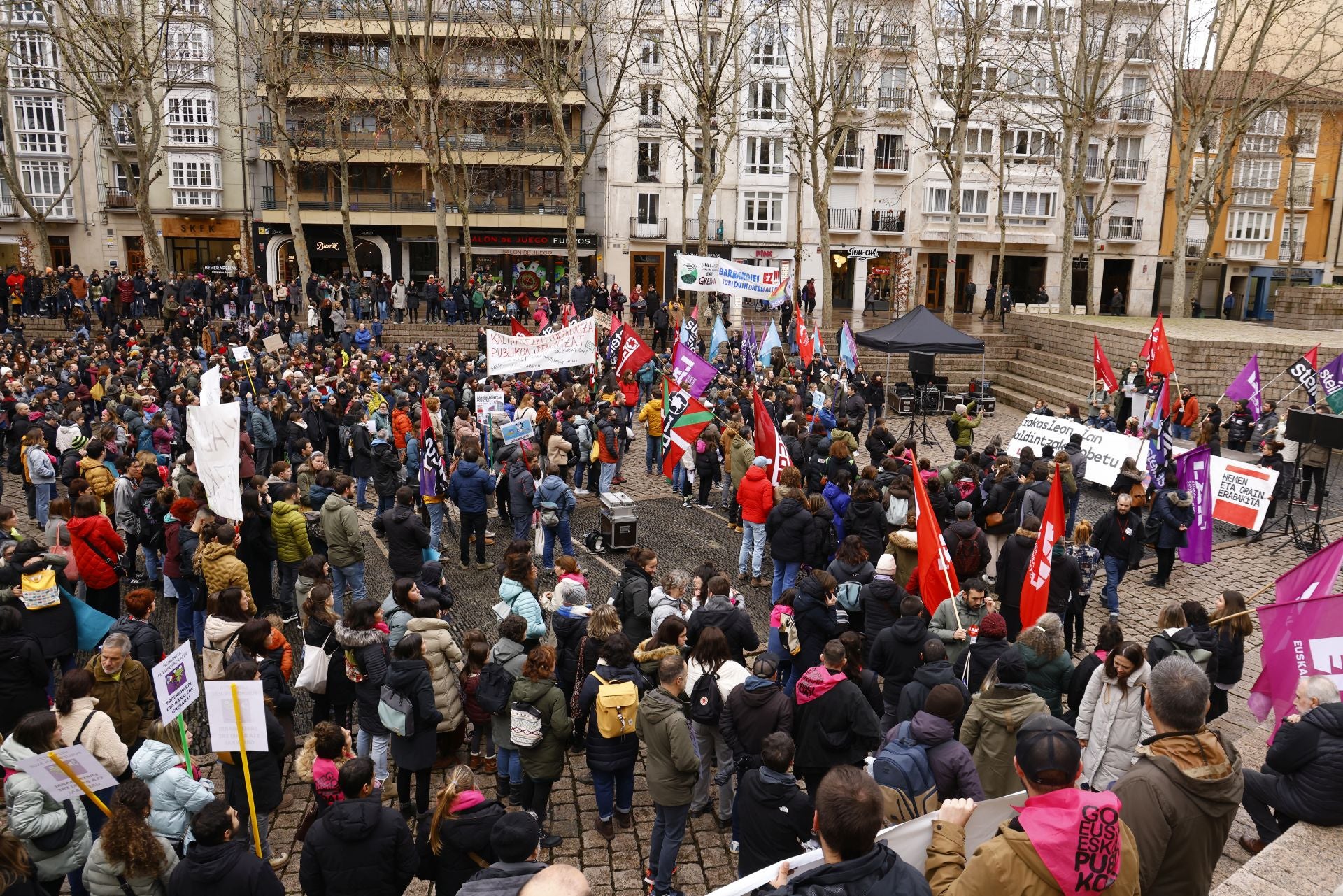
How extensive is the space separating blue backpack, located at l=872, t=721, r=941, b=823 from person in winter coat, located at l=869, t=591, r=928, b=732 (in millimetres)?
1733

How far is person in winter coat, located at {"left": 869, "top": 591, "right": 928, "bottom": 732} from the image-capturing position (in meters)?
7.06

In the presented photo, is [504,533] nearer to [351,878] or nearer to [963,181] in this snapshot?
[351,878]

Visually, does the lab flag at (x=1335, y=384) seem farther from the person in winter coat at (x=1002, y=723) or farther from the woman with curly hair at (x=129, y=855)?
the woman with curly hair at (x=129, y=855)

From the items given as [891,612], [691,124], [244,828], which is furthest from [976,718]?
[691,124]

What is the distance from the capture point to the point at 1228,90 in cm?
4412

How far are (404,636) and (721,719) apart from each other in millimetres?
2215

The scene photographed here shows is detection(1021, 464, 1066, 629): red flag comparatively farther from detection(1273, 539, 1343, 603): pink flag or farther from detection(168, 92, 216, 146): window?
detection(168, 92, 216, 146): window

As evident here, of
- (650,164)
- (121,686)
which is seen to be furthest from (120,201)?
(121,686)

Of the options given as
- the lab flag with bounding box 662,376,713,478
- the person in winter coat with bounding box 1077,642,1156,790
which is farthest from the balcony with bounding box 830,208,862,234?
the person in winter coat with bounding box 1077,642,1156,790

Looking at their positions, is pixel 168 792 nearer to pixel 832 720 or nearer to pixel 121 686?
pixel 121 686

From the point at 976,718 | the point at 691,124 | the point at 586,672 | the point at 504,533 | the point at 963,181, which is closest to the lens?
the point at 976,718

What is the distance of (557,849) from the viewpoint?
6.70 meters

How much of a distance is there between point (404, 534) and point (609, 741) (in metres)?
4.48

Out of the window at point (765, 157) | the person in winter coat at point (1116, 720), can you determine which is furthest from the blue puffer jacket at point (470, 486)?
the window at point (765, 157)
